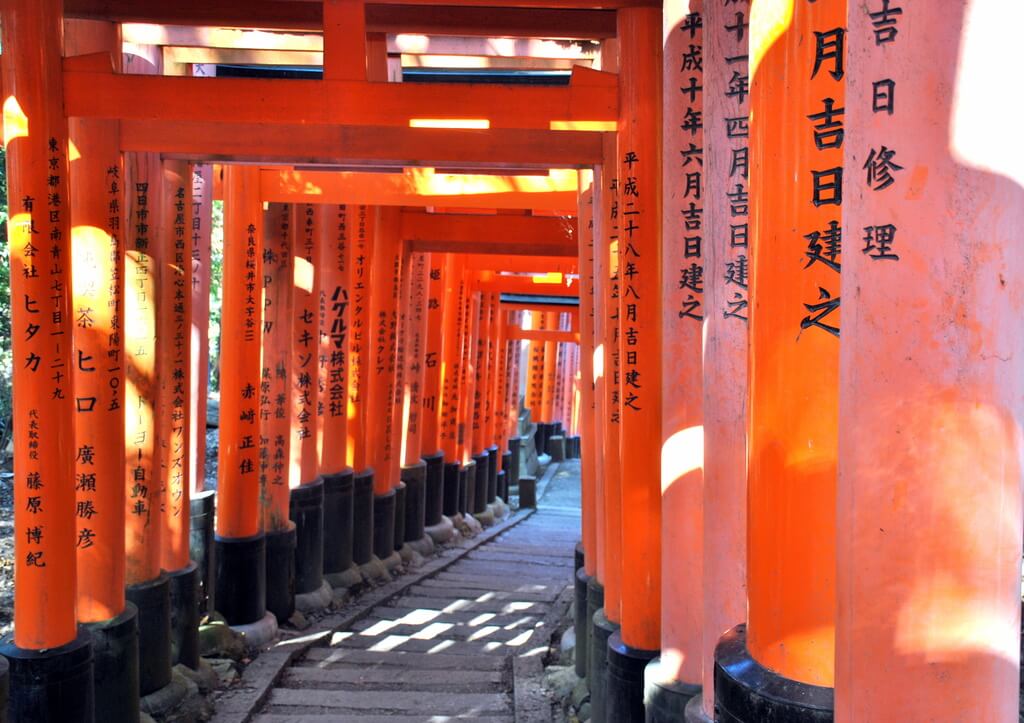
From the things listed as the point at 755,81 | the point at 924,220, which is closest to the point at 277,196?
the point at 755,81

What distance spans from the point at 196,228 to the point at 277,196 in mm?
707

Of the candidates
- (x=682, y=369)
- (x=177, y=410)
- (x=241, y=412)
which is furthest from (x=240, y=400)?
(x=682, y=369)

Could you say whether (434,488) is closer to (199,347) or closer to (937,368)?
(199,347)

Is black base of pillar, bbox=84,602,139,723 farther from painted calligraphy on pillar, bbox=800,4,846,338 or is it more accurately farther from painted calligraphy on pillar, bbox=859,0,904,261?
painted calligraphy on pillar, bbox=859,0,904,261

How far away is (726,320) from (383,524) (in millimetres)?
8330

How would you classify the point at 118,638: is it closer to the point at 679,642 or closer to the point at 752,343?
the point at 679,642

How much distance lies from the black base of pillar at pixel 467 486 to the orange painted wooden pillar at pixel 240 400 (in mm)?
7124

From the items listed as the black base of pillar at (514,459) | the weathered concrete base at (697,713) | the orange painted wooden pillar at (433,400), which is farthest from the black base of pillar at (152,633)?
the black base of pillar at (514,459)

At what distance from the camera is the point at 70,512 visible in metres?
5.26

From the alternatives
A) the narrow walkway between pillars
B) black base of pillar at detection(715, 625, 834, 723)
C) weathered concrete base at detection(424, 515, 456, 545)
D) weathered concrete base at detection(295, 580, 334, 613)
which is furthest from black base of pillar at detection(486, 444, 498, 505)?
black base of pillar at detection(715, 625, 834, 723)

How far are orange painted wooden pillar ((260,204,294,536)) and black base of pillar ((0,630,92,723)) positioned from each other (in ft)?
11.7

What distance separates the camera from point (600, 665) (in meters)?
5.59

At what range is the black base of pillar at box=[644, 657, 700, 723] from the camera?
4.36m

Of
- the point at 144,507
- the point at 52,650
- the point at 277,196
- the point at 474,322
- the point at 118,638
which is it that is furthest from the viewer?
the point at 474,322
